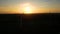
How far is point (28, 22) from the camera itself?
2.31m

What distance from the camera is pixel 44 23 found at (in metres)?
2.29

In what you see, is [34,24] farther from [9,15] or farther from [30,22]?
[9,15]

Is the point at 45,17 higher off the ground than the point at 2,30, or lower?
higher

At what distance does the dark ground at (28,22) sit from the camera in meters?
2.28

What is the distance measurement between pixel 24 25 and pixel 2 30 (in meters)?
0.43

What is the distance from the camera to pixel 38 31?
2266 mm

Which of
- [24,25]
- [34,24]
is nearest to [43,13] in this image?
[34,24]

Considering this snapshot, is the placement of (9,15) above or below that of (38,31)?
above

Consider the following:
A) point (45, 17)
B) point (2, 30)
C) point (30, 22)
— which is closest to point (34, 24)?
point (30, 22)

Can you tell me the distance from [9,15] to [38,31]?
2.10 ft

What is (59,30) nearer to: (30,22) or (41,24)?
(41,24)

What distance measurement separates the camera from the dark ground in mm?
2283

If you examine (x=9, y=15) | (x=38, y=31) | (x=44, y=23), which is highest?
(x=9, y=15)

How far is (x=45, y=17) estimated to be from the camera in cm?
232
